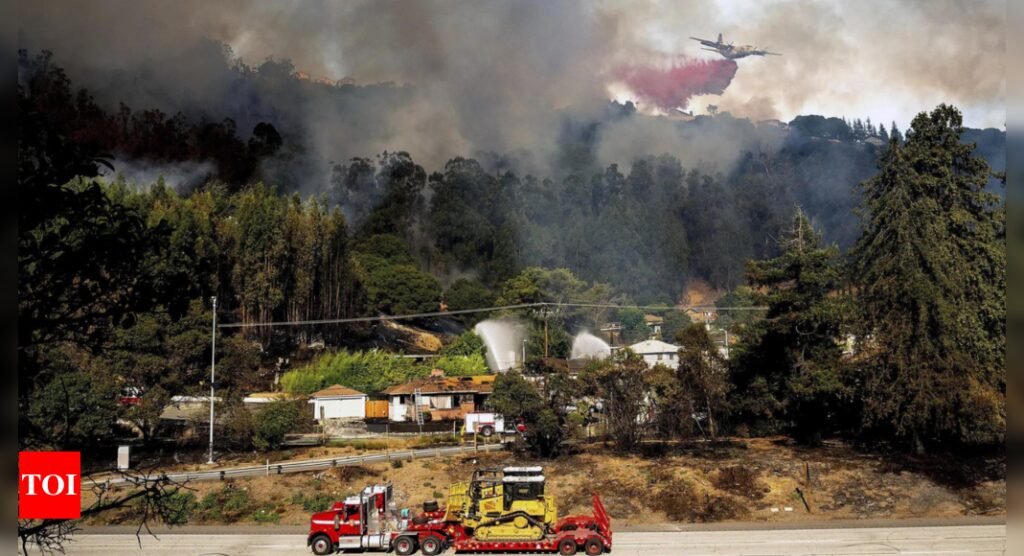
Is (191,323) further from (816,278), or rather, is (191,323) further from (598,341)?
(598,341)

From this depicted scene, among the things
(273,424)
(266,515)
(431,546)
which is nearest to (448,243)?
(273,424)

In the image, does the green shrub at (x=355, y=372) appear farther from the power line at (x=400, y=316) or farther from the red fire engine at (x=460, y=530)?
the red fire engine at (x=460, y=530)

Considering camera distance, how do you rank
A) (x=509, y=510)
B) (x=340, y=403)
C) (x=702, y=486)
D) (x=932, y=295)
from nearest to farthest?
(x=509, y=510) < (x=702, y=486) < (x=932, y=295) < (x=340, y=403)

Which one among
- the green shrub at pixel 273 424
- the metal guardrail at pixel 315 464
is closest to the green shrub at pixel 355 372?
the green shrub at pixel 273 424

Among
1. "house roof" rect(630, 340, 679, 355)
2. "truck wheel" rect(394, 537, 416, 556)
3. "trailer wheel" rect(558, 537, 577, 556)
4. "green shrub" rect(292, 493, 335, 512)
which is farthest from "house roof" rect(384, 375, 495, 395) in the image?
"trailer wheel" rect(558, 537, 577, 556)

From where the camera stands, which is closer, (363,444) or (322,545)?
(322,545)

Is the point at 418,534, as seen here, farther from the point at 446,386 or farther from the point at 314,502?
the point at 446,386
